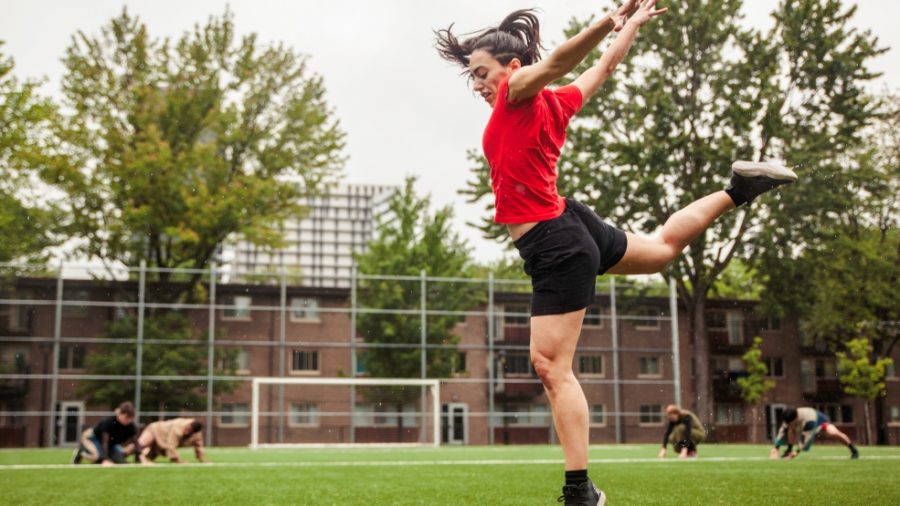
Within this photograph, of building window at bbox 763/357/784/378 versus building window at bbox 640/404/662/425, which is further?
building window at bbox 763/357/784/378

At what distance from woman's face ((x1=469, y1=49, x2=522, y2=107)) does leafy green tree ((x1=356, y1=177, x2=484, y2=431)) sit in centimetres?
2702

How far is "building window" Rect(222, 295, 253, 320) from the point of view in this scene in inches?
1202

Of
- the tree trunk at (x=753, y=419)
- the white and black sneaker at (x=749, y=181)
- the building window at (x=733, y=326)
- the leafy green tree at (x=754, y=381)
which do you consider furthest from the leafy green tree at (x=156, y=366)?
the white and black sneaker at (x=749, y=181)

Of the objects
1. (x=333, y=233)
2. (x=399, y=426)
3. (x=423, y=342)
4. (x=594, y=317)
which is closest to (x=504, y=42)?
(x=423, y=342)

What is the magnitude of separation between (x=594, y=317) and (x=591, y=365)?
2480mm

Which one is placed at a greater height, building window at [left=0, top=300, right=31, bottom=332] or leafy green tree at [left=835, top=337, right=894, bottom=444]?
building window at [left=0, top=300, right=31, bottom=332]

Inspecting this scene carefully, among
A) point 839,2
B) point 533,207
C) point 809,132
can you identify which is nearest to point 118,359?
point 809,132

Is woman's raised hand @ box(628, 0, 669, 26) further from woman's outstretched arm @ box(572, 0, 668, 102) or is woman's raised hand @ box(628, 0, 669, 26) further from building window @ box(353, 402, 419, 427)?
building window @ box(353, 402, 419, 427)

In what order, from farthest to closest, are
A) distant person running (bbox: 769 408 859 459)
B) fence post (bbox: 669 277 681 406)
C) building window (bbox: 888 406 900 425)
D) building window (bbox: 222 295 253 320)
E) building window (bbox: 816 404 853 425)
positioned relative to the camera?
building window (bbox: 816 404 853 425) → building window (bbox: 888 406 900 425) → fence post (bbox: 669 277 681 406) → building window (bbox: 222 295 253 320) → distant person running (bbox: 769 408 859 459)

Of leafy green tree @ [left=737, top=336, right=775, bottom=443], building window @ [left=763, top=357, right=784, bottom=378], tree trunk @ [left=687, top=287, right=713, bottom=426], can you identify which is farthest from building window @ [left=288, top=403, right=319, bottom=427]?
building window @ [left=763, top=357, right=784, bottom=378]

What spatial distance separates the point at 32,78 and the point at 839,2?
2536cm

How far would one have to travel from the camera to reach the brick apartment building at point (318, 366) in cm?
3077

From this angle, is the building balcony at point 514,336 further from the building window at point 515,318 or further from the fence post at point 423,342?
the fence post at point 423,342

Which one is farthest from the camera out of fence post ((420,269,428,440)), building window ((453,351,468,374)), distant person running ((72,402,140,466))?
building window ((453,351,468,374))
